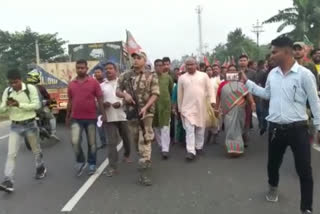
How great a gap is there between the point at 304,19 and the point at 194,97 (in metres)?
25.0

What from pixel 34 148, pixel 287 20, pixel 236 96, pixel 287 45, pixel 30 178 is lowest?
pixel 30 178

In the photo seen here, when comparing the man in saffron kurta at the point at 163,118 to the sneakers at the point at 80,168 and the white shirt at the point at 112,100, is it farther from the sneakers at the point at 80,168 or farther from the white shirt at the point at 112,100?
the sneakers at the point at 80,168

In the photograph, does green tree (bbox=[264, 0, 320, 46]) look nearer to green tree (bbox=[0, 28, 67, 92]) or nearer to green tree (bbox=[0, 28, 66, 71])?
green tree (bbox=[0, 28, 67, 92])

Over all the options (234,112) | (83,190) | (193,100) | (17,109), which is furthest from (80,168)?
(234,112)

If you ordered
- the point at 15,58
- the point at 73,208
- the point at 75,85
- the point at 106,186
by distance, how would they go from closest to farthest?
the point at 73,208 → the point at 106,186 → the point at 75,85 → the point at 15,58

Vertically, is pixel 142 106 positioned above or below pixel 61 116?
above

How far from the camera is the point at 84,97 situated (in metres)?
6.88

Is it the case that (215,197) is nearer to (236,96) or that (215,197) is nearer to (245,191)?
(245,191)

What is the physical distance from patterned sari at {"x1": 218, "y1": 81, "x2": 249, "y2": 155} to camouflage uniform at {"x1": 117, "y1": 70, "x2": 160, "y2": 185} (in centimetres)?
206

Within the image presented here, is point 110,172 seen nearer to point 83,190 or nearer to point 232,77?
point 83,190

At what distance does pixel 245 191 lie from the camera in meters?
5.89

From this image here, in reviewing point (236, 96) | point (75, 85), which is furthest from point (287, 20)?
point (75, 85)

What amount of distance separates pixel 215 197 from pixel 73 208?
1.77 m

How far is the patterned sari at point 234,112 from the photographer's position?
802 centimetres
